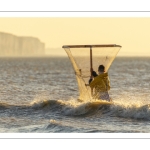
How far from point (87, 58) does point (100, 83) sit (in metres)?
1.49

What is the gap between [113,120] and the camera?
18078 millimetres

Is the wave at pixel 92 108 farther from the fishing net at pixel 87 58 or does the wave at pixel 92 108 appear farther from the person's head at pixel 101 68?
the person's head at pixel 101 68

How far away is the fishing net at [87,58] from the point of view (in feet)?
63.8

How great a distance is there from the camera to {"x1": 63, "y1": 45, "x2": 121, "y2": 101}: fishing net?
19.5 metres

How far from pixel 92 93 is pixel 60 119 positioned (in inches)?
64.3

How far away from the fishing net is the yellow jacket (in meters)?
0.73

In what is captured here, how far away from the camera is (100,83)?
18875mm

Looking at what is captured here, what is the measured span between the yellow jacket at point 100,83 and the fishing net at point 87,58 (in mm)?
733

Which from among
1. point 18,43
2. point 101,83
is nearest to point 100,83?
point 101,83

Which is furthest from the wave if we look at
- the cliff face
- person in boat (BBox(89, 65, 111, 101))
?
the cliff face

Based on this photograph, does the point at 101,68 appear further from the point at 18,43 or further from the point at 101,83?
the point at 18,43
